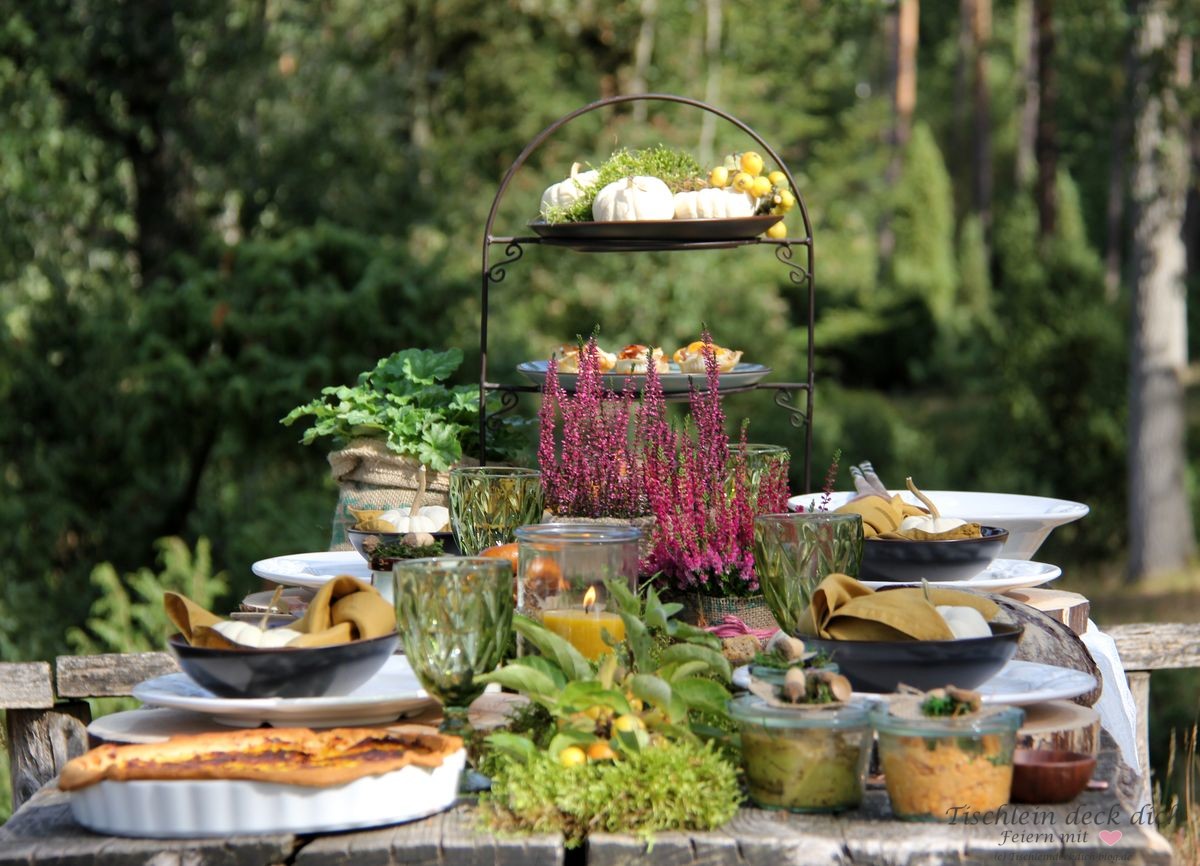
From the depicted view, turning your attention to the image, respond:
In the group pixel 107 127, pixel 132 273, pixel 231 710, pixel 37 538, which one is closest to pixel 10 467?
pixel 37 538

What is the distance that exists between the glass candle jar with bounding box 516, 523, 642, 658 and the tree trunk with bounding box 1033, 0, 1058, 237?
16372 mm

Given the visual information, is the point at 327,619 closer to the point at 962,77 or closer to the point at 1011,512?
the point at 1011,512

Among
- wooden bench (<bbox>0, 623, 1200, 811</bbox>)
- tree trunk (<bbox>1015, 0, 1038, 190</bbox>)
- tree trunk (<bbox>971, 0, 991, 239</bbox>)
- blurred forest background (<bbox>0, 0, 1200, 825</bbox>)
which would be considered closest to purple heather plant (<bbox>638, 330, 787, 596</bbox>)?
wooden bench (<bbox>0, 623, 1200, 811</bbox>)

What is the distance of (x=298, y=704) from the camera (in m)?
2.02

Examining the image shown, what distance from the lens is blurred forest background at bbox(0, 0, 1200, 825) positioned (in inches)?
320

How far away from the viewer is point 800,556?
2340 millimetres

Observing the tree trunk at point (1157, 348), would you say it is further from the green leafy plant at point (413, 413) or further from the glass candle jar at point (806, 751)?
the glass candle jar at point (806, 751)

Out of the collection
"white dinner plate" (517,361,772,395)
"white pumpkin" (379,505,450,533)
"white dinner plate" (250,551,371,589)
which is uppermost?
"white dinner plate" (517,361,772,395)

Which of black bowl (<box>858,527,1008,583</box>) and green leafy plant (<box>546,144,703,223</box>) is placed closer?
black bowl (<box>858,527,1008,583</box>)

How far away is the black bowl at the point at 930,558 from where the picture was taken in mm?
2641

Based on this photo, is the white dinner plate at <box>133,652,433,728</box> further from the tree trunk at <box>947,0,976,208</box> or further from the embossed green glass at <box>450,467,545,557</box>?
the tree trunk at <box>947,0,976,208</box>

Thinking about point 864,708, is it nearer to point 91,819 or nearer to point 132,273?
point 91,819

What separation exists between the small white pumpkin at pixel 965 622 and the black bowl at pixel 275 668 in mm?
798

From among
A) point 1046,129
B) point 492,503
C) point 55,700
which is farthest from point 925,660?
point 1046,129
